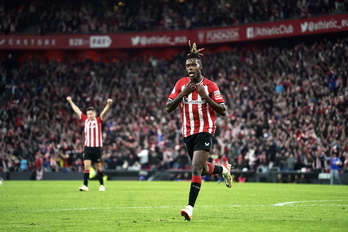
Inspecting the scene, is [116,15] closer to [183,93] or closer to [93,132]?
[93,132]

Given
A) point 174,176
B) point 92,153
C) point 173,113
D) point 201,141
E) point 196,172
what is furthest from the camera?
point 173,113

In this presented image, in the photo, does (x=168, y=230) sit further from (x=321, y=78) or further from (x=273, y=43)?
(x=273, y=43)

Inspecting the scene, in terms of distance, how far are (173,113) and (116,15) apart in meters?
11.4

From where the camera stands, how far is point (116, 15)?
46.4 meters

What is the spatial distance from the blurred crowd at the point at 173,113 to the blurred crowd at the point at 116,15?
239 centimetres

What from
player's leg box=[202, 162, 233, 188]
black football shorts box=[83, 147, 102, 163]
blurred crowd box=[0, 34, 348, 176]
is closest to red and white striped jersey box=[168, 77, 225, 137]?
player's leg box=[202, 162, 233, 188]

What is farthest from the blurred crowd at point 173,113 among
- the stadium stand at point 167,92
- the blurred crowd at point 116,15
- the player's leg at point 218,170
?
the player's leg at point 218,170

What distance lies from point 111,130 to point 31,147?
512 cm

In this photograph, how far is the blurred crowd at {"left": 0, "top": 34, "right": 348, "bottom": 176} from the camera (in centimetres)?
3180

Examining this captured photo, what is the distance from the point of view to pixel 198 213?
10578 millimetres

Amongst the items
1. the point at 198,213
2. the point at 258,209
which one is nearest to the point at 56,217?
the point at 198,213

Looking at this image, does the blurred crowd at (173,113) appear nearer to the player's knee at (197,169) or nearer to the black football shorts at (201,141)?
the black football shorts at (201,141)

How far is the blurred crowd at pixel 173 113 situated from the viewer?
3180cm

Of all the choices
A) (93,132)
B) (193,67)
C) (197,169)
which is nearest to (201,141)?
(197,169)
